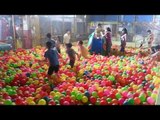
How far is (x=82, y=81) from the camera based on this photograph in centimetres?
446

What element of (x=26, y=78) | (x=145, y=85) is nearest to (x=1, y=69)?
(x=26, y=78)

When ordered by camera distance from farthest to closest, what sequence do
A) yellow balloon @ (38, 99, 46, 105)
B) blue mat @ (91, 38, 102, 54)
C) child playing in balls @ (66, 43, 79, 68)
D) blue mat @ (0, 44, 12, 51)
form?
blue mat @ (91, 38, 102, 54)
child playing in balls @ (66, 43, 79, 68)
blue mat @ (0, 44, 12, 51)
yellow balloon @ (38, 99, 46, 105)

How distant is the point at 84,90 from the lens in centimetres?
423

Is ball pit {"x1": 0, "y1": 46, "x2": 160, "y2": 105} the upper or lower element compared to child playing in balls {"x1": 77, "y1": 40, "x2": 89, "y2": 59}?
lower

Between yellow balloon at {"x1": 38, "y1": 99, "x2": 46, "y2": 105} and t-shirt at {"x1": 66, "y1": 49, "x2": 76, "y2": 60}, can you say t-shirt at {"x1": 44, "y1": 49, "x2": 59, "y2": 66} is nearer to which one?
t-shirt at {"x1": 66, "y1": 49, "x2": 76, "y2": 60}

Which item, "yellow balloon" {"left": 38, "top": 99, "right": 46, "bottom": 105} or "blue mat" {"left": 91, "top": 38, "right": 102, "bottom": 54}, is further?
"blue mat" {"left": 91, "top": 38, "right": 102, "bottom": 54}

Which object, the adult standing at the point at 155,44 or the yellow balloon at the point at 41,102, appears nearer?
the yellow balloon at the point at 41,102

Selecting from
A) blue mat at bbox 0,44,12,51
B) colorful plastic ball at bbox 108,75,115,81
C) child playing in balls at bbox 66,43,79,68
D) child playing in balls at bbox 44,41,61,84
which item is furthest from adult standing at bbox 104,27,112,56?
blue mat at bbox 0,44,12,51

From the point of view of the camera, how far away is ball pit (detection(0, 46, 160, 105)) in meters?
4.09

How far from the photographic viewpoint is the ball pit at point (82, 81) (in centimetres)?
409

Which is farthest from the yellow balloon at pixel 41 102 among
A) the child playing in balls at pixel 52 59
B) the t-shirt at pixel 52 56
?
the t-shirt at pixel 52 56

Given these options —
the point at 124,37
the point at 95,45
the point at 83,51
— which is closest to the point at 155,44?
the point at 124,37

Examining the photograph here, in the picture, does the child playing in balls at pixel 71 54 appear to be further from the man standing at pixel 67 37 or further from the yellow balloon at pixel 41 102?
the yellow balloon at pixel 41 102
